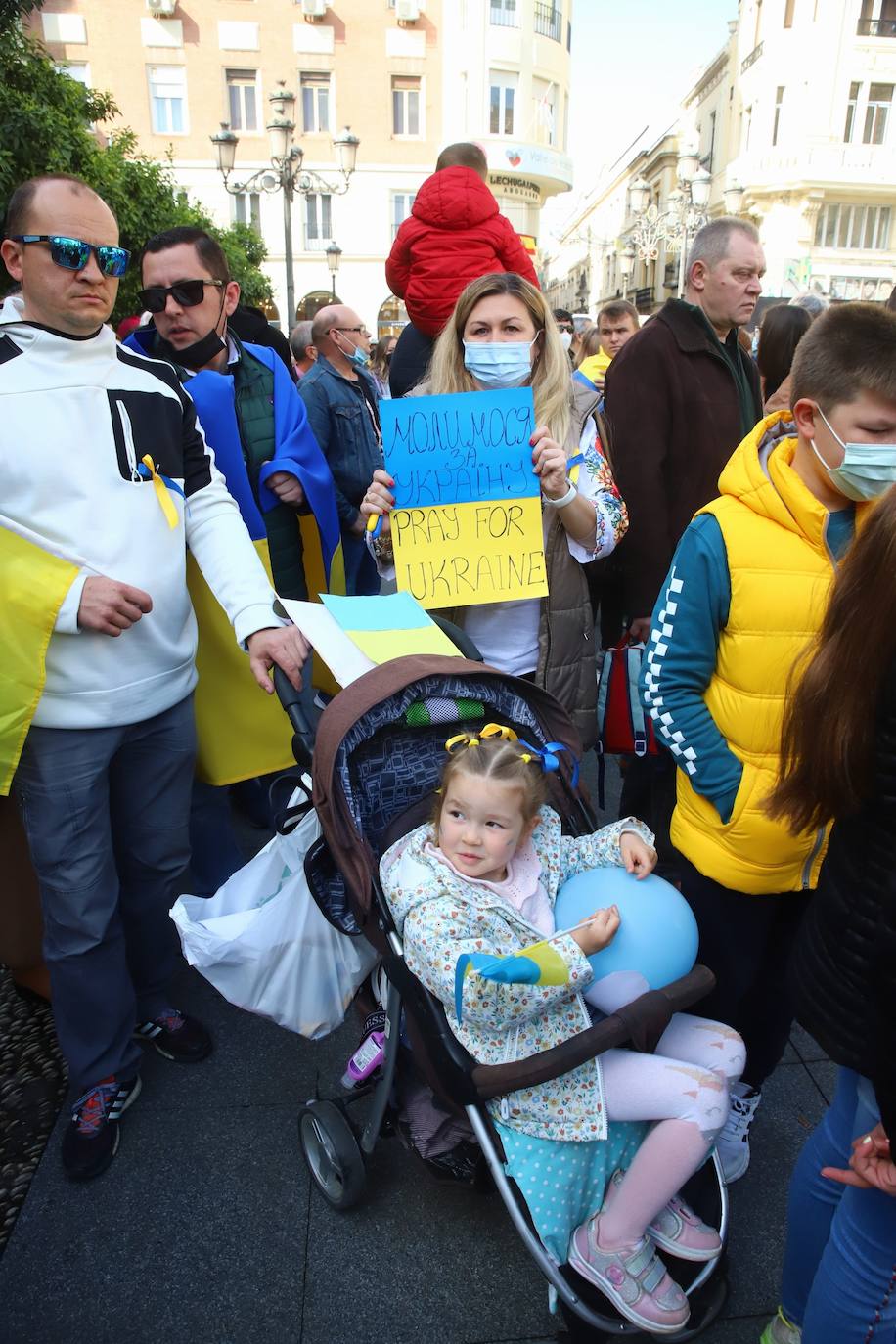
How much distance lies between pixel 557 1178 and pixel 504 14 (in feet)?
150

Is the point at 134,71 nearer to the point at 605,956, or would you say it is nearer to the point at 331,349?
the point at 331,349

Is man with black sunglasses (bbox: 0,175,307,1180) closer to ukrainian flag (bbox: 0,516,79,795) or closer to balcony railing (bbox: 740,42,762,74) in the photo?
ukrainian flag (bbox: 0,516,79,795)

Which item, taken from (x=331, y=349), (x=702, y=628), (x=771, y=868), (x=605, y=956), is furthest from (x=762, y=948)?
(x=331, y=349)

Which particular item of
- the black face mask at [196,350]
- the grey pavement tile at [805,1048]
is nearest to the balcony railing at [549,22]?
the black face mask at [196,350]

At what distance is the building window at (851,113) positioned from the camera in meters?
35.6

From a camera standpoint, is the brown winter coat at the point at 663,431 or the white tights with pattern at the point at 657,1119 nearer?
the white tights with pattern at the point at 657,1119

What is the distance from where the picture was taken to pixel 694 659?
80.4 inches

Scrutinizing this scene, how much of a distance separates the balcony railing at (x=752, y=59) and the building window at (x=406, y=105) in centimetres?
1489

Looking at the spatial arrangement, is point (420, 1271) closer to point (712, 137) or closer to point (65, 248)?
point (65, 248)

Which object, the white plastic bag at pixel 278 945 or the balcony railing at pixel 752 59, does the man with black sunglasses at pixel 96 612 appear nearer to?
the white plastic bag at pixel 278 945

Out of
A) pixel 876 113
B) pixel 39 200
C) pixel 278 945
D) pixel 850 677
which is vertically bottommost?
pixel 278 945

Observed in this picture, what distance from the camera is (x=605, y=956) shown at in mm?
1801

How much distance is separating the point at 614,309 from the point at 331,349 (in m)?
3.13

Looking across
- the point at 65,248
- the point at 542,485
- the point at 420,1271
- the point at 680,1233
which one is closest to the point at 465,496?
the point at 542,485
